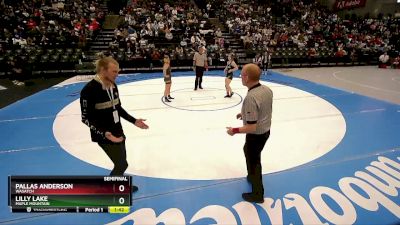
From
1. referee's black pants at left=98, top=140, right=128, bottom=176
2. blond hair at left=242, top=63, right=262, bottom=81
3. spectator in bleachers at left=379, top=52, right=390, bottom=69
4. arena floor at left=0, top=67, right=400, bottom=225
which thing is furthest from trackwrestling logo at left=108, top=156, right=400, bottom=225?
spectator in bleachers at left=379, top=52, right=390, bottom=69

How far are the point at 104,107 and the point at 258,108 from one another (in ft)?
5.66

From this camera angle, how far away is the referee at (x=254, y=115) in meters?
3.20

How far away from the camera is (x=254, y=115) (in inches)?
126

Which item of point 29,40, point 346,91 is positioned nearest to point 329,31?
point 346,91

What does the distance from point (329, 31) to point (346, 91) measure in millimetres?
13578

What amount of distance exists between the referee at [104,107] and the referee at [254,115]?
4.39 feet

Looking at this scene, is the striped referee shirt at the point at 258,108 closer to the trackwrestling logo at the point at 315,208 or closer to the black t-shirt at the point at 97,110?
the trackwrestling logo at the point at 315,208

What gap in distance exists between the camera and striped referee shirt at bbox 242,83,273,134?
320cm

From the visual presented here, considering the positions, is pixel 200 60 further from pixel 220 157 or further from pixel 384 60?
pixel 384 60

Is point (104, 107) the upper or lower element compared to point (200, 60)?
lower

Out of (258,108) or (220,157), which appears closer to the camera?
(258,108)

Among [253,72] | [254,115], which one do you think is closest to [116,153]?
[254,115]

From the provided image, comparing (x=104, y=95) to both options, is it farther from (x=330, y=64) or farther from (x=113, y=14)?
(x=113, y=14)

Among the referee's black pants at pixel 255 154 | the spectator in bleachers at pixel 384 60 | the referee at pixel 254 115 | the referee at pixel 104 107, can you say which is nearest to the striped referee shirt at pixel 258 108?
the referee at pixel 254 115
